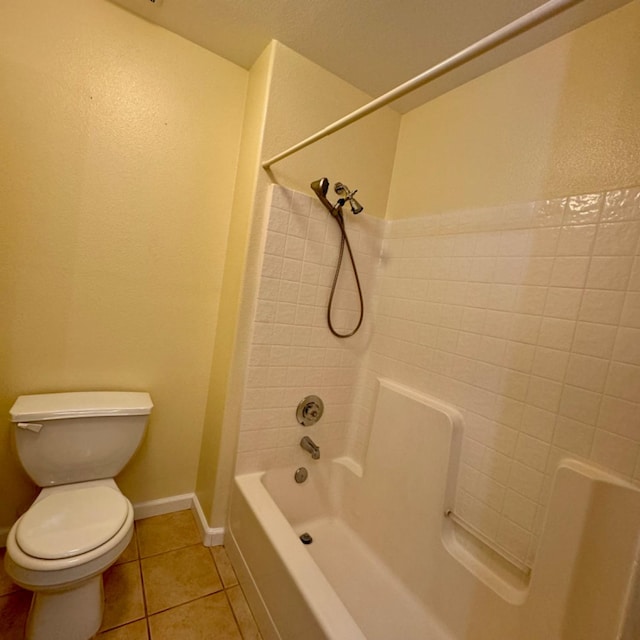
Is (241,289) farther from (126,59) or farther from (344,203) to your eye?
(126,59)

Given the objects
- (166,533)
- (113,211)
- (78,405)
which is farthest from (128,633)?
(113,211)

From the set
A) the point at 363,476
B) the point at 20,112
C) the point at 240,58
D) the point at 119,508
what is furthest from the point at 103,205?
the point at 363,476

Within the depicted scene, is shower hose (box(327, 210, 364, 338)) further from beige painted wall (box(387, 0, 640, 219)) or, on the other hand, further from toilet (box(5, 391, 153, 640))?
toilet (box(5, 391, 153, 640))

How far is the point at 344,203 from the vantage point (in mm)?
1534

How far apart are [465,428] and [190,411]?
4.42ft

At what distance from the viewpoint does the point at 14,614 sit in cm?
116

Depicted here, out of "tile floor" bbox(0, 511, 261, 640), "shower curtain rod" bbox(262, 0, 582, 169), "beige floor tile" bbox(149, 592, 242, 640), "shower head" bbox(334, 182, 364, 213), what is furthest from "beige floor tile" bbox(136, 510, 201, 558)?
"shower curtain rod" bbox(262, 0, 582, 169)

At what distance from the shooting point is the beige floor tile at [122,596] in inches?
47.3

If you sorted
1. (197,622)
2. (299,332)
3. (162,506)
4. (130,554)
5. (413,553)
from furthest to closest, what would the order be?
(162,506) < (299,332) < (130,554) < (413,553) < (197,622)

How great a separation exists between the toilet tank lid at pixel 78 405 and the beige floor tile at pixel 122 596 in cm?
67

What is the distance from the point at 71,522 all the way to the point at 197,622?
611 mm

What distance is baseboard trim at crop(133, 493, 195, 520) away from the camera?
65.7 inches

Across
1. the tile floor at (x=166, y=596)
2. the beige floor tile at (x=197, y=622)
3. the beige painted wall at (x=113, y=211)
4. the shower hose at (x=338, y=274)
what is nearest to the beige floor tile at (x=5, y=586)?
the tile floor at (x=166, y=596)

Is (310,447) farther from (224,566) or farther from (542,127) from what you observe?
(542,127)
